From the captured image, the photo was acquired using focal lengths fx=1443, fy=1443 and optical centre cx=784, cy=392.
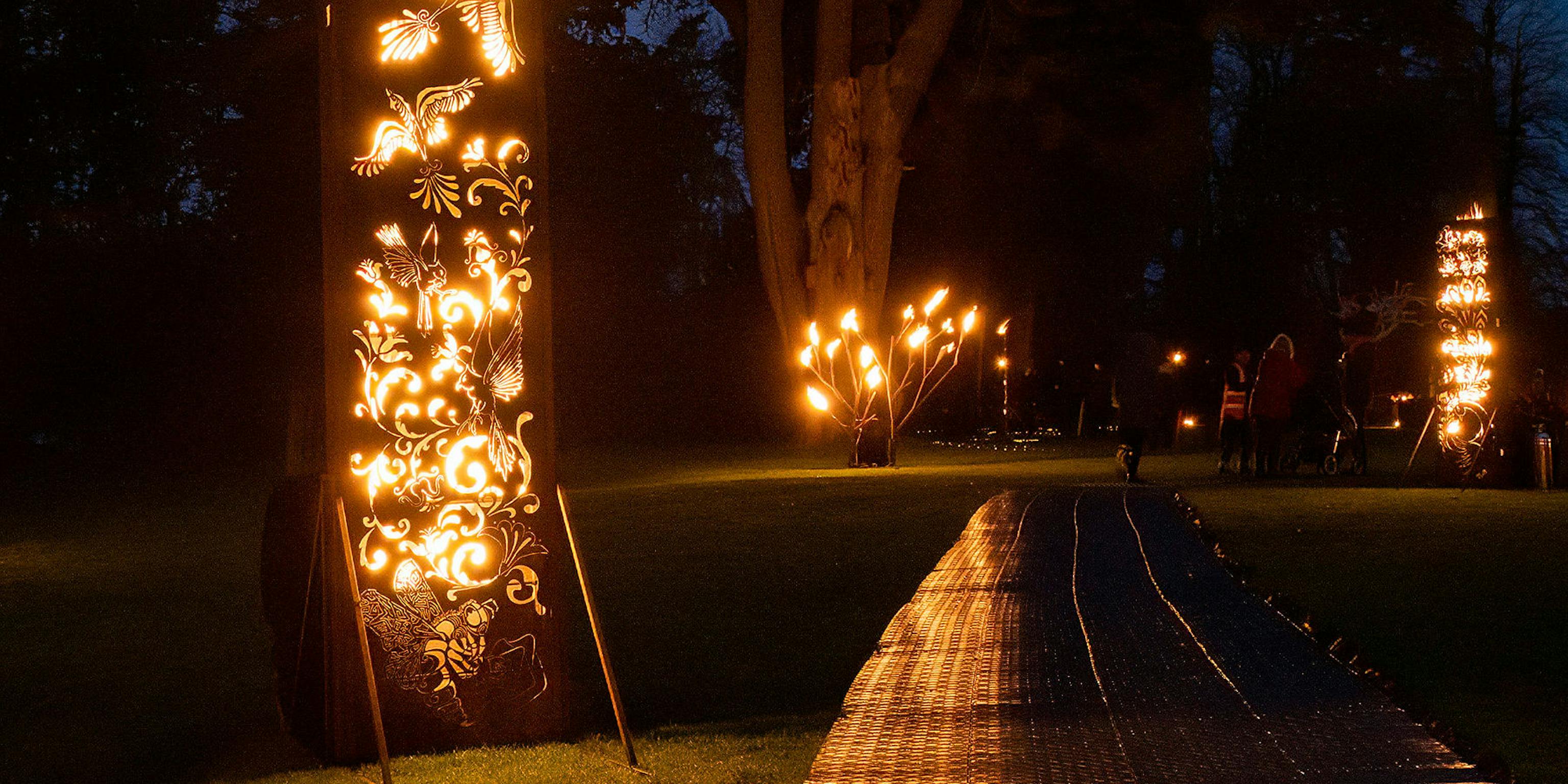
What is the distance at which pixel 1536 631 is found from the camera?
7.68 meters

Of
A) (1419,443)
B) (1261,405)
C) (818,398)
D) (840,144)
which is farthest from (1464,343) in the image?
(840,144)

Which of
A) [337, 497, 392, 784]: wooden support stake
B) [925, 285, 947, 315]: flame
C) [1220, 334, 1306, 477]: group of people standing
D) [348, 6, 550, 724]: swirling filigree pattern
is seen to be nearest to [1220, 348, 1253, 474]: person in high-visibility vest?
[1220, 334, 1306, 477]: group of people standing

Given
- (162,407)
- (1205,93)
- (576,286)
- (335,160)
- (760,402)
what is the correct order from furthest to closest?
1. (760,402)
2. (576,286)
3. (162,407)
4. (1205,93)
5. (335,160)

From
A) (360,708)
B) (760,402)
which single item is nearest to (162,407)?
(760,402)

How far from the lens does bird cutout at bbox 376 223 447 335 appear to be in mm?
5570

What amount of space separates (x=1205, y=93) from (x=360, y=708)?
24846 mm

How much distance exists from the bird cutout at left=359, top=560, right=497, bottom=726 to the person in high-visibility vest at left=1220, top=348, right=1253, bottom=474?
49.5 ft

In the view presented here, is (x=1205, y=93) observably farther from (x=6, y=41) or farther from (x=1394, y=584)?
(x=6, y=41)

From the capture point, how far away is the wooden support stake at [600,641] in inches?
216

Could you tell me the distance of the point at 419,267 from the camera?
562cm

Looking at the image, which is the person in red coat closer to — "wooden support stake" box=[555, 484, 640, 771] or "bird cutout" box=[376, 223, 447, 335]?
"wooden support stake" box=[555, 484, 640, 771]

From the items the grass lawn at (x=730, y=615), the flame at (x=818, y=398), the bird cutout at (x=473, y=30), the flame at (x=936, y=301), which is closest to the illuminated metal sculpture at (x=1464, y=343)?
the grass lawn at (x=730, y=615)

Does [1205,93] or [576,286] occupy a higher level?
[1205,93]

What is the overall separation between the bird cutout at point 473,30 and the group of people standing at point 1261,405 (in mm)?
13740
